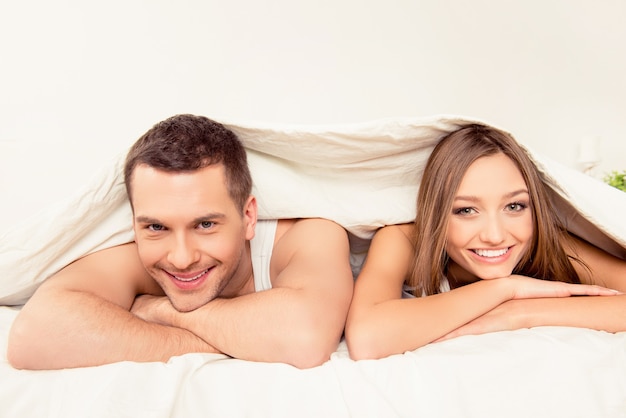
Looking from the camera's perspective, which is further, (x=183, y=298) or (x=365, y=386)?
(x=183, y=298)

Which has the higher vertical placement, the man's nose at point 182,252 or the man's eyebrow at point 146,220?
the man's eyebrow at point 146,220

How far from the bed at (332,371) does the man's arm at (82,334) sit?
0.05 metres

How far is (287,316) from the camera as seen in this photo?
1069mm

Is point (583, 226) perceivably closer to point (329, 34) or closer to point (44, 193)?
point (329, 34)

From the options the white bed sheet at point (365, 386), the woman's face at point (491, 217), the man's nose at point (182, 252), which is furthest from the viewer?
the woman's face at point (491, 217)

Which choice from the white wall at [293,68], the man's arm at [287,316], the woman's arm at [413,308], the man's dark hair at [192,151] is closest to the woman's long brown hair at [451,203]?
the woman's arm at [413,308]

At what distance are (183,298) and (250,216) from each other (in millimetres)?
285

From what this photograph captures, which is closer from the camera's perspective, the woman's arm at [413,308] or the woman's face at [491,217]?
the woman's arm at [413,308]

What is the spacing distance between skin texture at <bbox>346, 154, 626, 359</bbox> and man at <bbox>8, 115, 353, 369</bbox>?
8 cm

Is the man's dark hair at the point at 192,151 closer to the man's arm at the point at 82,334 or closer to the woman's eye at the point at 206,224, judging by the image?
the woman's eye at the point at 206,224

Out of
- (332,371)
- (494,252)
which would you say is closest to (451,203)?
(494,252)

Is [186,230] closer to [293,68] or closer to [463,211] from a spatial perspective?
[463,211]

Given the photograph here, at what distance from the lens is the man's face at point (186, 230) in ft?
3.79

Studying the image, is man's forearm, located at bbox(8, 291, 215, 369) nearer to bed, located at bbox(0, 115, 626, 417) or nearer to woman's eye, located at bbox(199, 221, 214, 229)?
bed, located at bbox(0, 115, 626, 417)
